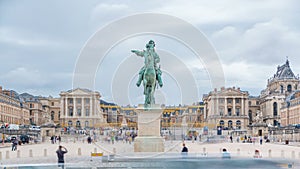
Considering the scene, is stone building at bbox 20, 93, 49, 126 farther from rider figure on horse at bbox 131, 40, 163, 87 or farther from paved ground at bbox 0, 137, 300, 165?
rider figure on horse at bbox 131, 40, 163, 87

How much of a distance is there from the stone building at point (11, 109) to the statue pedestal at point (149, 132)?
67.1 meters

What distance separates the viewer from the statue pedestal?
21.0 meters

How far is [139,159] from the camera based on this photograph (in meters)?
17.0

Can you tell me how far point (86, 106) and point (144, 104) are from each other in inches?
4446

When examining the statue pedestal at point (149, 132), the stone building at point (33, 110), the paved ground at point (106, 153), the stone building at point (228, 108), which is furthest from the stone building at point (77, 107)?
the statue pedestal at point (149, 132)

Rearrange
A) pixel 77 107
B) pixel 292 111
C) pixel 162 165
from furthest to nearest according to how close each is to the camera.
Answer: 1. pixel 77 107
2. pixel 292 111
3. pixel 162 165

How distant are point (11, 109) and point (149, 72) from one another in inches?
3212

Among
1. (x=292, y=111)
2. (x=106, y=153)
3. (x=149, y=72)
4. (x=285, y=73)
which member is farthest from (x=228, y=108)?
(x=149, y=72)

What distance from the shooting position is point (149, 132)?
21234mm

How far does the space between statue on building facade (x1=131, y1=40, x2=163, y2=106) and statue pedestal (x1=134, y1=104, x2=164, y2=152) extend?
0.49m

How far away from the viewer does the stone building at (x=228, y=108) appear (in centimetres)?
12481

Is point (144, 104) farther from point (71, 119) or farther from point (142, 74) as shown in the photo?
point (71, 119)

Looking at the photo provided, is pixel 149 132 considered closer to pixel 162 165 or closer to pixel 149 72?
Result: pixel 149 72

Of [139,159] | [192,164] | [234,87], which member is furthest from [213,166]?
[234,87]
